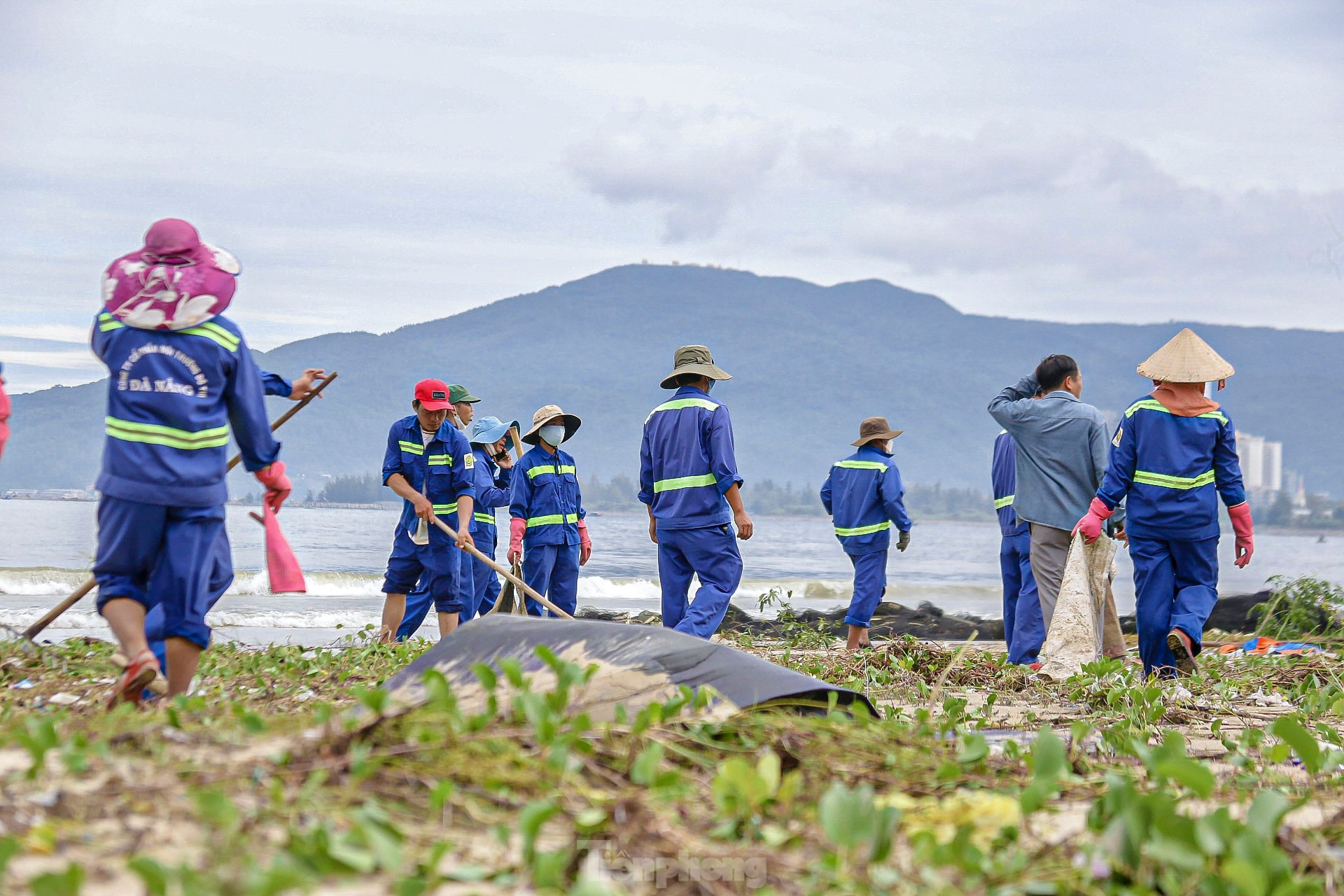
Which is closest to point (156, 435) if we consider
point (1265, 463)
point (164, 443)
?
point (164, 443)

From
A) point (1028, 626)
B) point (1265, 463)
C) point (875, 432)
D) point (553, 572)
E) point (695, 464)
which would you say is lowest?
point (1028, 626)

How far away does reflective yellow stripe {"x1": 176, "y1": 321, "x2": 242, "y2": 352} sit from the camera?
4.29 metres

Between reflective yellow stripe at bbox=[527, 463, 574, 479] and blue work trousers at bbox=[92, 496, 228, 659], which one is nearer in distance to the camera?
blue work trousers at bbox=[92, 496, 228, 659]

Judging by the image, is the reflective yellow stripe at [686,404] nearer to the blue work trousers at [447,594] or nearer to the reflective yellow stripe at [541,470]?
the blue work trousers at [447,594]

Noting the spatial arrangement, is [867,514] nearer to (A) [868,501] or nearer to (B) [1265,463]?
(A) [868,501]

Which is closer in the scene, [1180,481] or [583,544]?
[1180,481]

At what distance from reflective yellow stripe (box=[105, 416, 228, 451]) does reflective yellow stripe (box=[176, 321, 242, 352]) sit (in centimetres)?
34

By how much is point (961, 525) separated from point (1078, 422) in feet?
303

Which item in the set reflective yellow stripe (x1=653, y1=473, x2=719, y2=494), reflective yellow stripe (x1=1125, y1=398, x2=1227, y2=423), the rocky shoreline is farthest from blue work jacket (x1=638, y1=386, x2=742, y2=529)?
the rocky shoreline

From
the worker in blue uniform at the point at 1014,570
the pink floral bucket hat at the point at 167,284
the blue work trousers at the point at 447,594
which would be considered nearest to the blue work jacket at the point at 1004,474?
the worker in blue uniform at the point at 1014,570

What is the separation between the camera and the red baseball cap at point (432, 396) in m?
7.99

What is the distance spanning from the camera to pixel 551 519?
9.30 meters

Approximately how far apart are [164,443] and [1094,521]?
17.4 feet

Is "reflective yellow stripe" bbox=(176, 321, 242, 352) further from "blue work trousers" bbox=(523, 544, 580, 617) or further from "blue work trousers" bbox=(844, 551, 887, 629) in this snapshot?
"blue work trousers" bbox=(844, 551, 887, 629)
